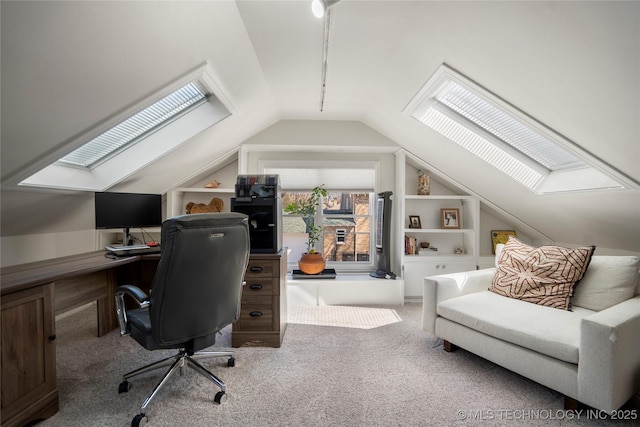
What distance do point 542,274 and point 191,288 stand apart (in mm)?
2556

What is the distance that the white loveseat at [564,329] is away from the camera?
1.56m

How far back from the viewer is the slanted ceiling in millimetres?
1291

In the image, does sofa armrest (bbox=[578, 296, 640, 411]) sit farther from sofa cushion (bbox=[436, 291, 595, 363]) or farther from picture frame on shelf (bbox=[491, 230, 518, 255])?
picture frame on shelf (bbox=[491, 230, 518, 255])

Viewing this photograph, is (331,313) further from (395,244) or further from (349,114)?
(349,114)

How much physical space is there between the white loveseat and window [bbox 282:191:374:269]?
69.9 inches

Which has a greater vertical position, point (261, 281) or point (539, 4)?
point (539, 4)

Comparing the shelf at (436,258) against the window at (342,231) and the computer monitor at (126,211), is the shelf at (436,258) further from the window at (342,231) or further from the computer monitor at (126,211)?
the computer monitor at (126,211)

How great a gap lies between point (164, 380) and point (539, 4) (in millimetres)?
2797

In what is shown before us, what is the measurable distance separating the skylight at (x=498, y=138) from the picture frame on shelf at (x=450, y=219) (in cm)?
124

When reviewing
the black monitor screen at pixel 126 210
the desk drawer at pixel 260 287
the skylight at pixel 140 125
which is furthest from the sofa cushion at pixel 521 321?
the skylight at pixel 140 125

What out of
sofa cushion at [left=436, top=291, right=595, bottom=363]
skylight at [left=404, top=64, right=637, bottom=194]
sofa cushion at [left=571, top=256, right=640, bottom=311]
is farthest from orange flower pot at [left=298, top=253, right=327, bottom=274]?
sofa cushion at [left=571, top=256, right=640, bottom=311]

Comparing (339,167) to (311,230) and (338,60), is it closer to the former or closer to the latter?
(311,230)

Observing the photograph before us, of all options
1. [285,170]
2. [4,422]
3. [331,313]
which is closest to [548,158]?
[331,313]

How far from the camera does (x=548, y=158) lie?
8.57 feet
